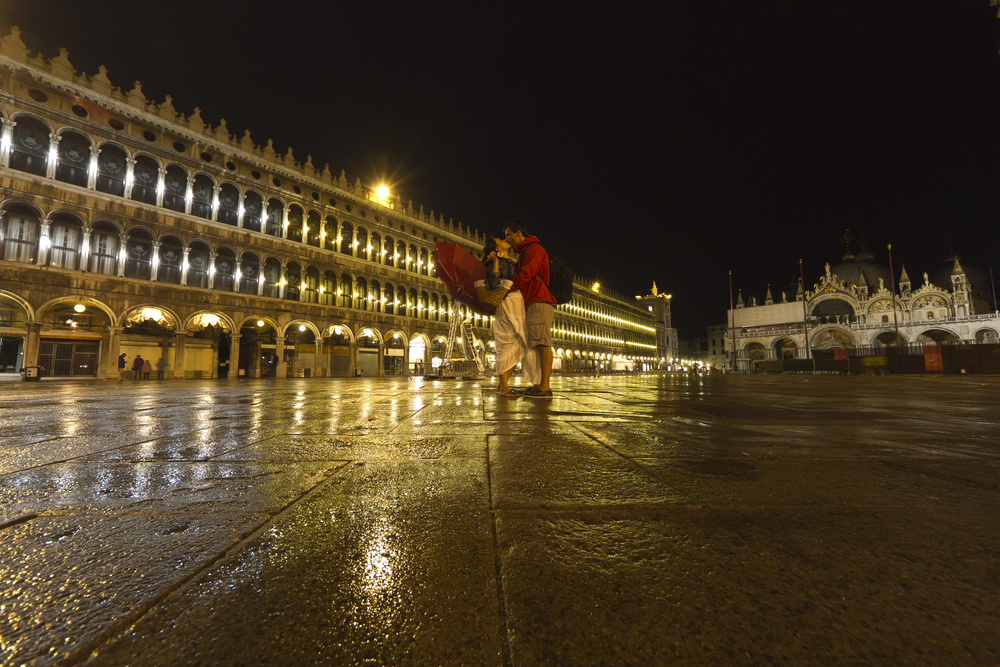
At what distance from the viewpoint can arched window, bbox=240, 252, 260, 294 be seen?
21.5 meters

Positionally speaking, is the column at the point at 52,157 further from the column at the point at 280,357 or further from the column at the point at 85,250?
the column at the point at 280,357

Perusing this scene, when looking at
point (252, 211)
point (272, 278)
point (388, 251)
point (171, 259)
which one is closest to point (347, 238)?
point (388, 251)

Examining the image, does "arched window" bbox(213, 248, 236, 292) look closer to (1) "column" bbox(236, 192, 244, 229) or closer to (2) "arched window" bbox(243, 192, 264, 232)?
(1) "column" bbox(236, 192, 244, 229)

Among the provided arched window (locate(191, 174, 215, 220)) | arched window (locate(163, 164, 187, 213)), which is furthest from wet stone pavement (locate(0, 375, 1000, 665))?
arched window (locate(191, 174, 215, 220))

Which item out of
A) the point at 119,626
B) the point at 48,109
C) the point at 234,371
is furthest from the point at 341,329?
the point at 119,626

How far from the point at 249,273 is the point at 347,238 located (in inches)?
271

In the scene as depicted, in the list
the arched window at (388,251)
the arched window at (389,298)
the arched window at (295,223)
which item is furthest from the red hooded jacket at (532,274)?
the arched window at (388,251)

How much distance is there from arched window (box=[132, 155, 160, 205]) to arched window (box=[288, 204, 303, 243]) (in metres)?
6.34

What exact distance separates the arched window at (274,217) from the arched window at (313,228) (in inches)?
61.0

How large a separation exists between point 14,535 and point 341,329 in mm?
26169

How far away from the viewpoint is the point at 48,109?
16.1m

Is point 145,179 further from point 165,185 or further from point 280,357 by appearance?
point 280,357

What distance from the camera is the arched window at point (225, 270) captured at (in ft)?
67.8

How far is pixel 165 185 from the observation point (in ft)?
63.0
